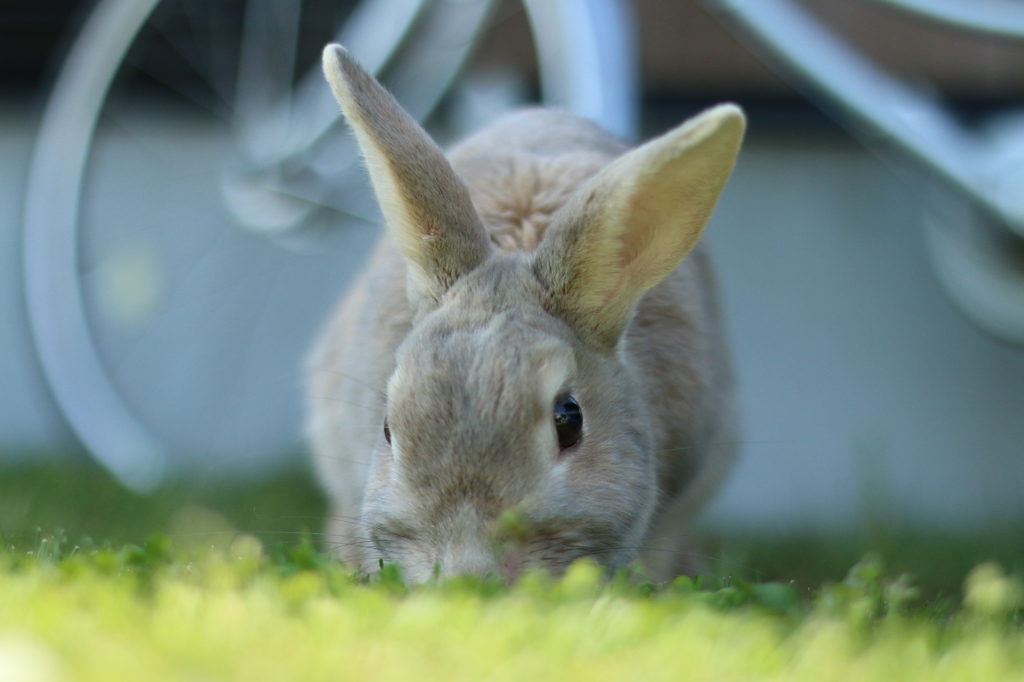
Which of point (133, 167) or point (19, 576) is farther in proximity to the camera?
point (133, 167)

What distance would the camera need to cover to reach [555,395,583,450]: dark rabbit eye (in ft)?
5.59

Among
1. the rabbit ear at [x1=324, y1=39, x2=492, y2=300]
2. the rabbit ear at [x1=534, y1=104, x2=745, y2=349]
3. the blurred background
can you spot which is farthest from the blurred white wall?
the rabbit ear at [x1=534, y1=104, x2=745, y2=349]

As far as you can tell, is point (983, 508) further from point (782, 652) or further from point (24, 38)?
point (24, 38)

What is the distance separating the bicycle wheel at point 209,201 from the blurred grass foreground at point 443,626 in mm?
1746

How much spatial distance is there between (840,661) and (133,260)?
358 cm

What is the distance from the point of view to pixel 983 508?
3400 millimetres

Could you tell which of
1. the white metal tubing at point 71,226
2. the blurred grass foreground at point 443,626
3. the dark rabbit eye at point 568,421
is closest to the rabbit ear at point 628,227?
the dark rabbit eye at point 568,421

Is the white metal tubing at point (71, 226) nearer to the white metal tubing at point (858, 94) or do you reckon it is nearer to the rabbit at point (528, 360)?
the rabbit at point (528, 360)

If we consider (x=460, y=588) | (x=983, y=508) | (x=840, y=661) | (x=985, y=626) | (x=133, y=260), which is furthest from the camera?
(x=133, y=260)

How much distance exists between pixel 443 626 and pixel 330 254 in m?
3.24

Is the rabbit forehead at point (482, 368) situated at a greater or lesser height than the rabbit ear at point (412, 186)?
lesser

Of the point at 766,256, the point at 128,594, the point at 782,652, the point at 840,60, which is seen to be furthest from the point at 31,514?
the point at 766,256

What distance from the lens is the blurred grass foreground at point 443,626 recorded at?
1033 mm

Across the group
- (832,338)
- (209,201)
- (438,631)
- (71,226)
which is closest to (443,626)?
(438,631)
